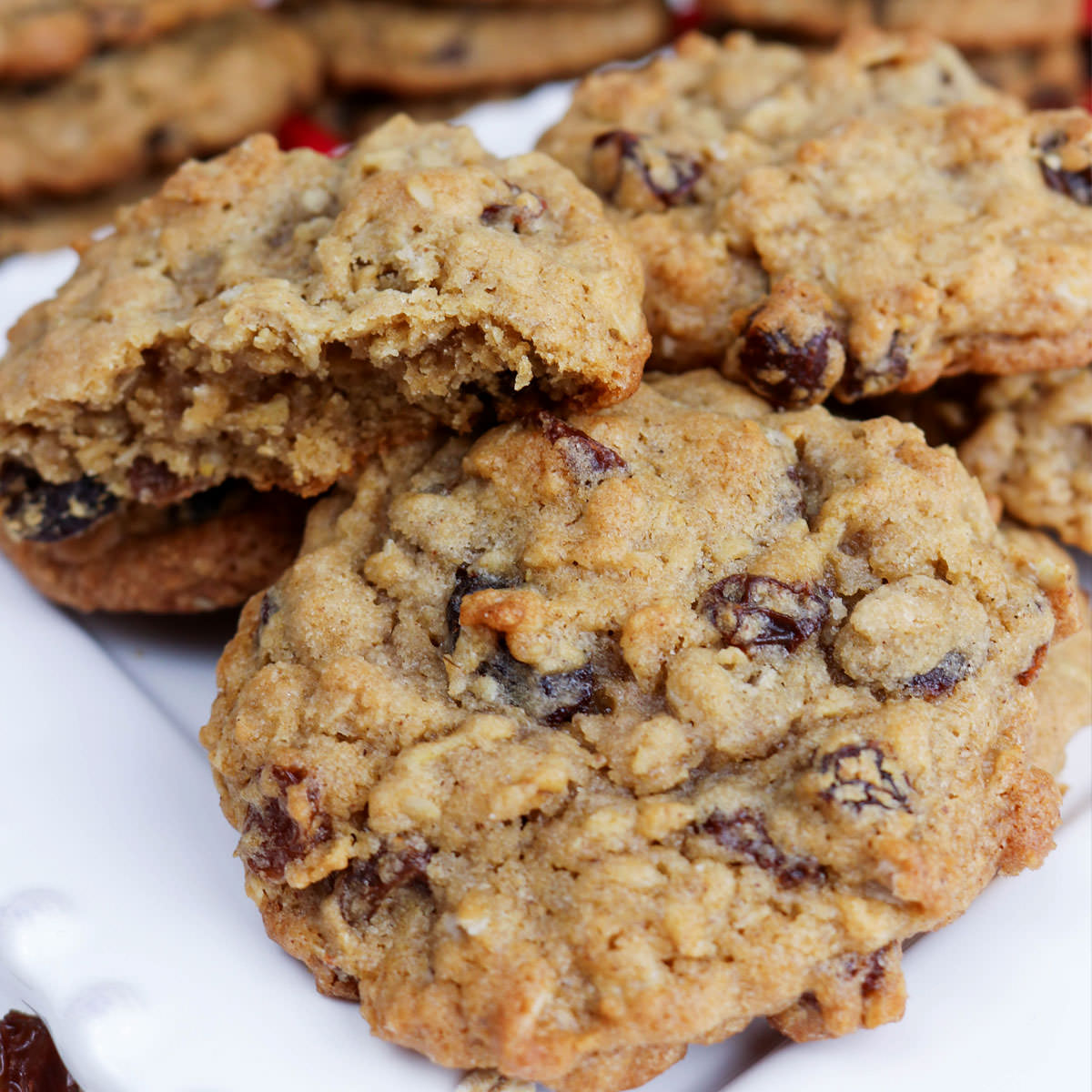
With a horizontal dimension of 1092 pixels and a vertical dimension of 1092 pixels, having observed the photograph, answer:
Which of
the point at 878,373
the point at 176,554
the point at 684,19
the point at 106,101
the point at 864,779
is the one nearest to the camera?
the point at 864,779

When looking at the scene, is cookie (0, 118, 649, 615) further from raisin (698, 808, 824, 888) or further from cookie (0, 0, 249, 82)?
cookie (0, 0, 249, 82)

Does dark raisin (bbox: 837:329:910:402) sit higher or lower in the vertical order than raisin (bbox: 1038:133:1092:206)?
lower

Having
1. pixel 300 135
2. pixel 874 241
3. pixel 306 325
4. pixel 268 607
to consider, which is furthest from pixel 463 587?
pixel 300 135

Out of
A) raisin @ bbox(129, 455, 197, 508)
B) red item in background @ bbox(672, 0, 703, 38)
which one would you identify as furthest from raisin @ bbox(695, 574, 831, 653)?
red item in background @ bbox(672, 0, 703, 38)

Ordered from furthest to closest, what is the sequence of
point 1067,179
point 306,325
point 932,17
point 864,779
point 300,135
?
point 300,135, point 932,17, point 1067,179, point 306,325, point 864,779

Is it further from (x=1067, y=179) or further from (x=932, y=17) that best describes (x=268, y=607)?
(x=932, y=17)

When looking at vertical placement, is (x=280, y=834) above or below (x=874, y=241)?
below
